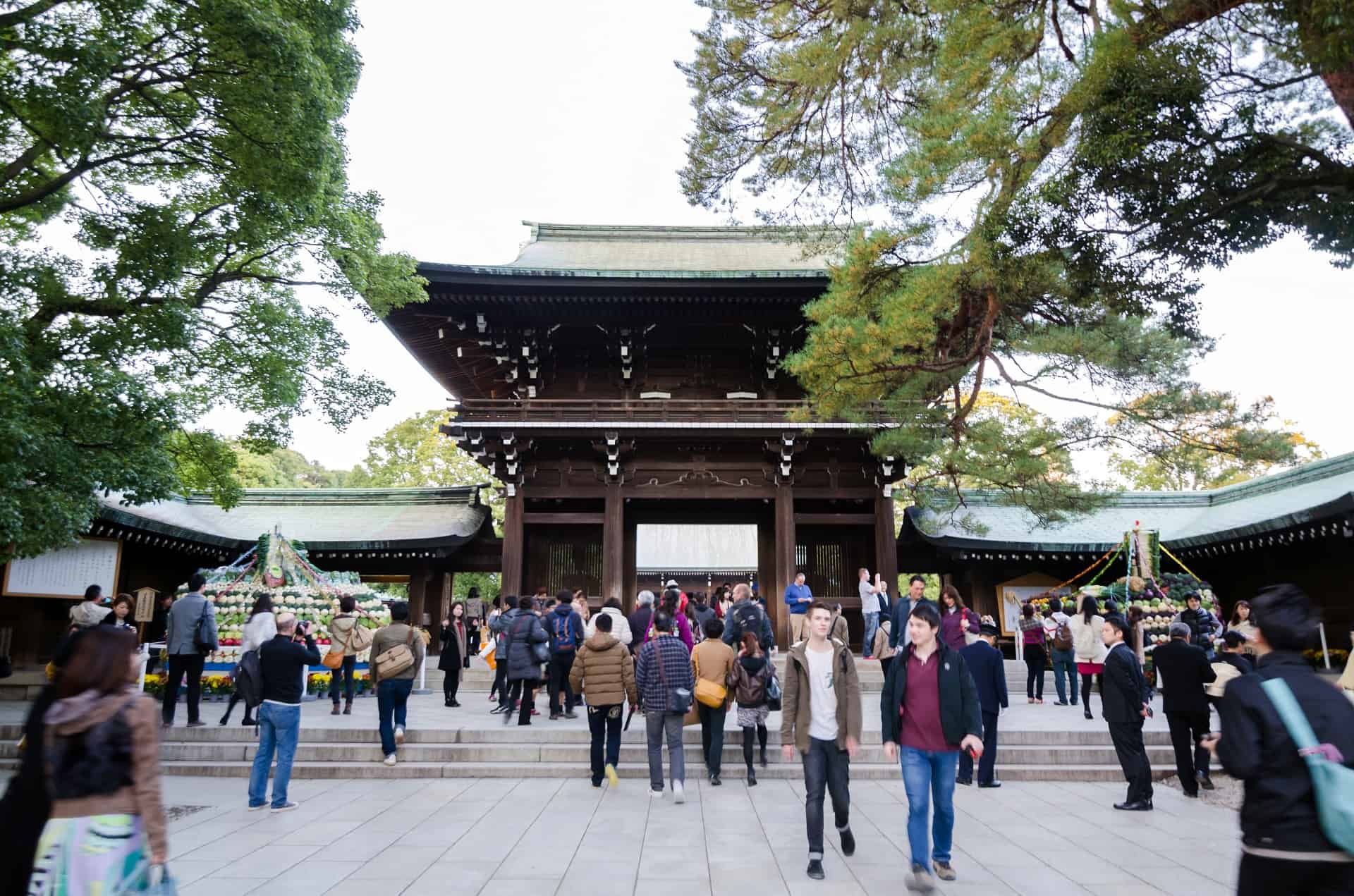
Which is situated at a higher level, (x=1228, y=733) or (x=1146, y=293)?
(x=1146, y=293)

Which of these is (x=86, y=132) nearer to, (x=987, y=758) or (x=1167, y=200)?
(x=1167, y=200)

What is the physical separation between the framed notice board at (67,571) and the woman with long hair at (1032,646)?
52.0 feet

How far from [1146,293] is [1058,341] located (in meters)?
3.29

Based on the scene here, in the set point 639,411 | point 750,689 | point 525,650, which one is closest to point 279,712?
point 525,650

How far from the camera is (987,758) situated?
291 inches

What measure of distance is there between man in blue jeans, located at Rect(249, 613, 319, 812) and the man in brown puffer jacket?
7.56 ft

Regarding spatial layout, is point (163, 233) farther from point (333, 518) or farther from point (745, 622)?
point (333, 518)

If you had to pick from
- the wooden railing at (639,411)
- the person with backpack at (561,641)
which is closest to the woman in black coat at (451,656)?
the person with backpack at (561,641)

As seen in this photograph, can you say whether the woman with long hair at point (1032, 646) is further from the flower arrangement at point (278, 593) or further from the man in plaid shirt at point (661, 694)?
the flower arrangement at point (278, 593)

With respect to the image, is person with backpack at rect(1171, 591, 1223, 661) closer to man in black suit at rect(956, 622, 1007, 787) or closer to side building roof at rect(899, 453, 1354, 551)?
side building roof at rect(899, 453, 1354, 551)

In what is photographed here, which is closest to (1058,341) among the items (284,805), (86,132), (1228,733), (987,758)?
(987,758)

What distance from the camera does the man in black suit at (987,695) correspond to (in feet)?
23.3

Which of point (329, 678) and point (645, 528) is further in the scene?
point (645, 528)

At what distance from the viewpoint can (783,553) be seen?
16.0 meters
